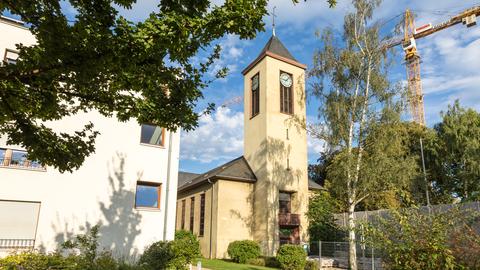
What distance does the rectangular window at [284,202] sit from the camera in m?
26.4

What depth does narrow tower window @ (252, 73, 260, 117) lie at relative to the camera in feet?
96.1

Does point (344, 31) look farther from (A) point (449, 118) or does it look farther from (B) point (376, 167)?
(A) point (449, 118)

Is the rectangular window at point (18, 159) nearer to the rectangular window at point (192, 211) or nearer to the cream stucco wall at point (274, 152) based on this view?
the cream stucco wall at point (274, 152)

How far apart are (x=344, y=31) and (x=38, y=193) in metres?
20.1

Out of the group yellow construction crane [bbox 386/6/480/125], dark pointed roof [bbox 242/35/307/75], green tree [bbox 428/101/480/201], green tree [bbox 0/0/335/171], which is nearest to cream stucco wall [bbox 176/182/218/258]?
dark pointed roof [bbox 242/35/307/75]

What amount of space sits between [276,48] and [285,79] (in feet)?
10.1

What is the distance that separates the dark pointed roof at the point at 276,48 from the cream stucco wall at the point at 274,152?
1.10 m

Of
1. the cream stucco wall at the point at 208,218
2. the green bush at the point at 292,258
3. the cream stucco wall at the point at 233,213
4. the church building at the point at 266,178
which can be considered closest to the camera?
the green bush at the point at 292,258

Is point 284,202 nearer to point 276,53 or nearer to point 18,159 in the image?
point 276,53

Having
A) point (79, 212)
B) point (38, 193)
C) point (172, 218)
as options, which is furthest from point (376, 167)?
point (38, 193)

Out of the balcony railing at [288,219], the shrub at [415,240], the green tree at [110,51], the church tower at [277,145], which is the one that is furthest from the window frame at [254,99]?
the green tree at [110,51]

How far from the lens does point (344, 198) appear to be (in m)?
23.6

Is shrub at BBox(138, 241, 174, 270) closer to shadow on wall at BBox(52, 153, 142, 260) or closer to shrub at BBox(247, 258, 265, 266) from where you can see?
shadow on wall at BBox(52, 153, 142, 260)

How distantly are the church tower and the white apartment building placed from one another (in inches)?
446
